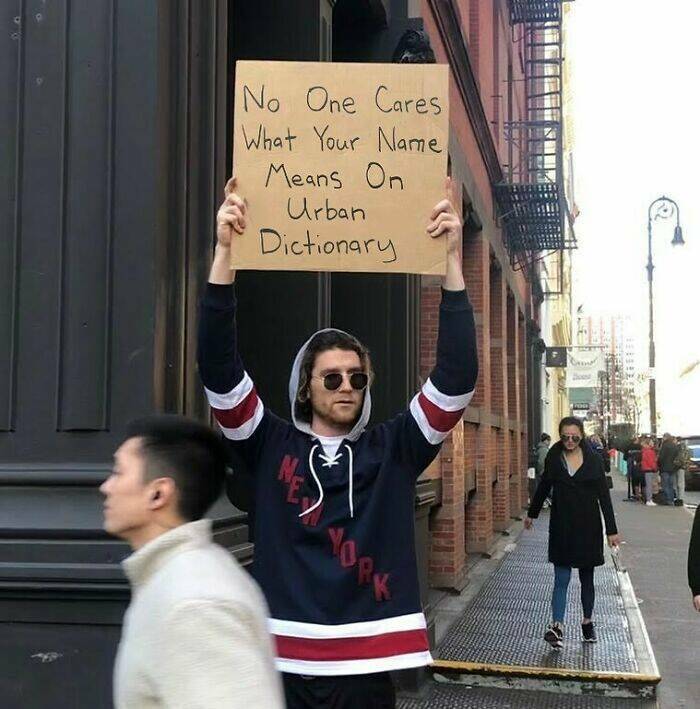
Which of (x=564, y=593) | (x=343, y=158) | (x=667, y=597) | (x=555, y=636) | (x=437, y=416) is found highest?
(x=343, y=158)

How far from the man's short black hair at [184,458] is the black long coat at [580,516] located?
6586 mm

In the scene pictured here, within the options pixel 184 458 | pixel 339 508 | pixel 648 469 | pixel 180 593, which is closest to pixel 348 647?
pixel 339 508

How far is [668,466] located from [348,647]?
24.5m

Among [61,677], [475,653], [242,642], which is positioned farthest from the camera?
[475,653]

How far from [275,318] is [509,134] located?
12835 mm

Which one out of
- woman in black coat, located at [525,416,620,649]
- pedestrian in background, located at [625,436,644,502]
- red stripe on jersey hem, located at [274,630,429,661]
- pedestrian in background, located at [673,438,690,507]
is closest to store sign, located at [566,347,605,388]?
pedestrian in background, located at [625,436,644,502]

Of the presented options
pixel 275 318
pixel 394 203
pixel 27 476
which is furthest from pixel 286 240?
pixel 275 318

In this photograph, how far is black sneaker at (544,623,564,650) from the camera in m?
7.64

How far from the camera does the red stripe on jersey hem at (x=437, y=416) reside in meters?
2.78

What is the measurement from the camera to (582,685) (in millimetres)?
6660

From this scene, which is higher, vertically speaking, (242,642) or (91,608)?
(242,642)

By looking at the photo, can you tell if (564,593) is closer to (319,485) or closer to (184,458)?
(319,485)

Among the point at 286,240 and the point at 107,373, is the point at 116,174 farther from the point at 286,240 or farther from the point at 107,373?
the point at 286,240

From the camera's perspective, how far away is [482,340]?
1232 cm
